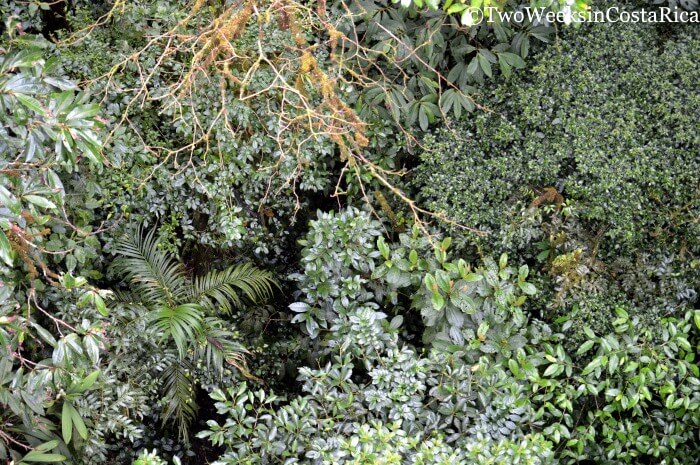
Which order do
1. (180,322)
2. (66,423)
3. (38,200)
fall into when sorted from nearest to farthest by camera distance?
(38,200), (66,423), (180,322)

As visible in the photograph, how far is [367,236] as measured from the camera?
3562mm

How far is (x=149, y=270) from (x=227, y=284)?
43 centimetres

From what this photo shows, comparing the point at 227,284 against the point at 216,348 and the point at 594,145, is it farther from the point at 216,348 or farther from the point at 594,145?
the point at 594,145

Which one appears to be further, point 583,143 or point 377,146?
point 377,146

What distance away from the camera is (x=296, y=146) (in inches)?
148

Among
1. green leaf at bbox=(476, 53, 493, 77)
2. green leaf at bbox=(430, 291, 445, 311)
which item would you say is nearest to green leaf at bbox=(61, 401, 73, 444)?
green leaf at bbox=(430, 291, 445, 311)

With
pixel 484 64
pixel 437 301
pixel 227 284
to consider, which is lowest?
pixel 227 284

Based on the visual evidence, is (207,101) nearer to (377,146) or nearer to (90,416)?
(377,146)

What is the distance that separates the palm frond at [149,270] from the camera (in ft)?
12.0

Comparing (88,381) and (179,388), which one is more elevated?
(88,381)

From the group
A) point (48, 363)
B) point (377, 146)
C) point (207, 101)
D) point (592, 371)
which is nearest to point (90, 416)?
point (48, 363)

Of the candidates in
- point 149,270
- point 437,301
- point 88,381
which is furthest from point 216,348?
point 437,301

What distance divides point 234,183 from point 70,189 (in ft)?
2.80

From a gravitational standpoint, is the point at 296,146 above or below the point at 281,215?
above
